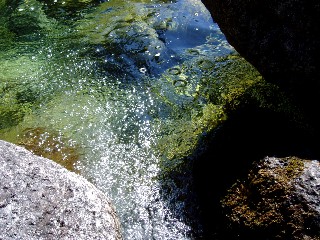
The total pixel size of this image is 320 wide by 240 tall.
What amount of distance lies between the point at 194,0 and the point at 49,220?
5.76 meters

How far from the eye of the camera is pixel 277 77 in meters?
3.52

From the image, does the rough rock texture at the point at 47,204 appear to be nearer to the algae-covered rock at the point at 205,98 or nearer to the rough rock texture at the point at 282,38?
the algae-covered rock at the point at 205,98

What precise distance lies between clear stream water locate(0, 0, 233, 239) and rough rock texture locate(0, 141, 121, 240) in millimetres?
646

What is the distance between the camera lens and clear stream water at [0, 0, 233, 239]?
359 centimetres

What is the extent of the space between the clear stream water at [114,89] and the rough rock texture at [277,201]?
48cm

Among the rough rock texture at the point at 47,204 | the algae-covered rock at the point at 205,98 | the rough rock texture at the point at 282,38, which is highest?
Result: the rough rock texture at the point at 282,38

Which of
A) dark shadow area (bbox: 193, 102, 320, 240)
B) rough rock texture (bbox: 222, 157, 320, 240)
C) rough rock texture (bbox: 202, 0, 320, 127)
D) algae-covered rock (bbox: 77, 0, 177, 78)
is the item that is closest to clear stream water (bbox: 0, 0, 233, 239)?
algae-covered rock (bbox: 77, 0, 177, 78)

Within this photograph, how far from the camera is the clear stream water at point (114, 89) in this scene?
3.59 metres

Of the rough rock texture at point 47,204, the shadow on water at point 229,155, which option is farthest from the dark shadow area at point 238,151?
the rough rock texture at point 47,204

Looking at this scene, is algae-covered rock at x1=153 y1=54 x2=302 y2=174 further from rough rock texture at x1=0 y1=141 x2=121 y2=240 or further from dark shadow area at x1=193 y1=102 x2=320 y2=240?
rough rock texture at x1=0 y1=141 x2=121 y2=240

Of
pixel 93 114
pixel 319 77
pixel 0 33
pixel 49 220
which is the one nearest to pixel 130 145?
pixel 93 114

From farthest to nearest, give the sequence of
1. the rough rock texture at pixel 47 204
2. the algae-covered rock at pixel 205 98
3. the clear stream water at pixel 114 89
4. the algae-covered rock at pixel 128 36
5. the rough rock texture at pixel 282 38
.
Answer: the algae-covered rock at pixel 128 36 → the algae-covered rock at pixel 205 98 → the clear stream water at pixel 114 89 → the rough rock texture at pixel 282 38 → the rough rock texture at pixel 47 204

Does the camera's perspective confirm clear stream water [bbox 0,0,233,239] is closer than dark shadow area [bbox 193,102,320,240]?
No

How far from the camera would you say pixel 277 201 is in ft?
8.99
